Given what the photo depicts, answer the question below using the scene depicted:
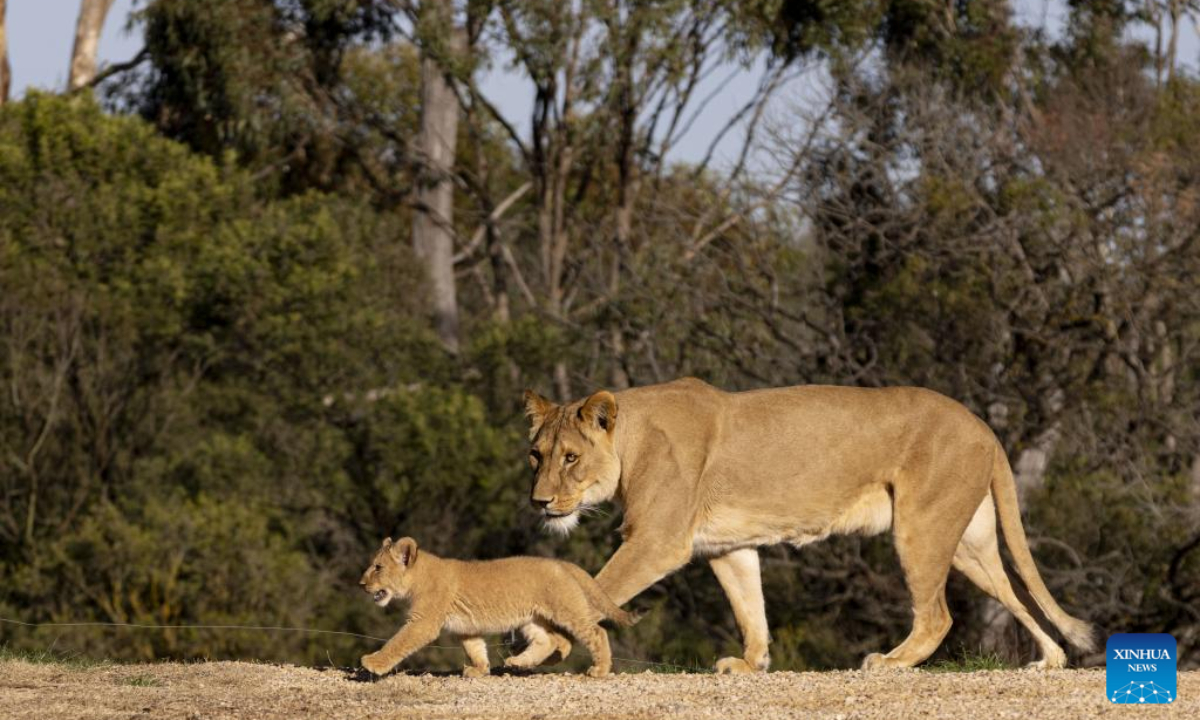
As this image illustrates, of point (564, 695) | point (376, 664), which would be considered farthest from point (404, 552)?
point (564, 695)

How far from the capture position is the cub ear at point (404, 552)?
850 cm

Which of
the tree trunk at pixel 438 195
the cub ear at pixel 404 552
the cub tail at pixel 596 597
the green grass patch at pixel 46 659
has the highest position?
the tree trunk at pixel 438 195

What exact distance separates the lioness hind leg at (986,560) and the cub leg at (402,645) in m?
3.12

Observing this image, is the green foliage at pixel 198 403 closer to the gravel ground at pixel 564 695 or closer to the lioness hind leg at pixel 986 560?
the lioness hind leg at pixel 986 560

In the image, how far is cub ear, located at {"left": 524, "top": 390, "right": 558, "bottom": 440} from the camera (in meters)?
9.52

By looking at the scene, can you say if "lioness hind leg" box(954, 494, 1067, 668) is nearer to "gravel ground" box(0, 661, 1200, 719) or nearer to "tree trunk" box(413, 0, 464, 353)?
"gravel ground" box(0, 661, 1200, 719)

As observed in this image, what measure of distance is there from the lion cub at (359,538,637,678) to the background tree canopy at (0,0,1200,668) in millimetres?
12124

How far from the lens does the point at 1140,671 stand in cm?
793

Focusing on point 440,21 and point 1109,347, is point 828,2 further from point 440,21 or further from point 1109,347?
point 1109,347

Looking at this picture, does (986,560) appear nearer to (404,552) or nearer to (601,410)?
(601,410)

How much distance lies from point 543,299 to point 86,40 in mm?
9557

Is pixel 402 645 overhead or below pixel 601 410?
below

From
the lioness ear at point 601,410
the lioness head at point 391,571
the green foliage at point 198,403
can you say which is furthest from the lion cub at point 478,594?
the green foliage at point 198,403

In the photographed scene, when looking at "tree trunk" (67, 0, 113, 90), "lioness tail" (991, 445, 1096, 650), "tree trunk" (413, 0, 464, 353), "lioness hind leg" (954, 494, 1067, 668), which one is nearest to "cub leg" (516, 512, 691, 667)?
"lioness hind leg" (954, 494, 1067, 668)
